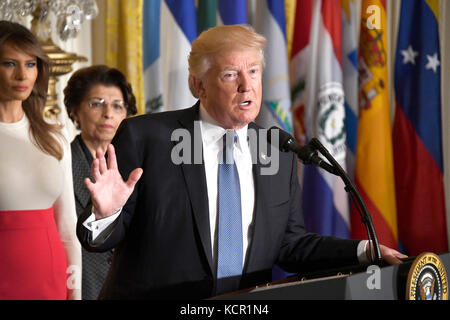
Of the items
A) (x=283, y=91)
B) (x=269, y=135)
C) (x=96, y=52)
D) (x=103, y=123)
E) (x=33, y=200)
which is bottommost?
(x=33, y=200)

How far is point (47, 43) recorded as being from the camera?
149 inches

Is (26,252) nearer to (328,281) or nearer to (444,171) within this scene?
(328,281)

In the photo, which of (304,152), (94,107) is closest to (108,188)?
(304,152)

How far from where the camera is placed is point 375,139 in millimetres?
4180

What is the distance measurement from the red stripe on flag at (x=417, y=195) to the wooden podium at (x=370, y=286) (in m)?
2.77

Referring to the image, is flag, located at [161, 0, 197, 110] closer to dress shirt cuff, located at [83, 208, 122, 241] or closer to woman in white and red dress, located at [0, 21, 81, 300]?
woman in white and red dress, located at [0, 21, 81, 300]

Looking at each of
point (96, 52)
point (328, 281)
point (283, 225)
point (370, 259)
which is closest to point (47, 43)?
point (96, 52)

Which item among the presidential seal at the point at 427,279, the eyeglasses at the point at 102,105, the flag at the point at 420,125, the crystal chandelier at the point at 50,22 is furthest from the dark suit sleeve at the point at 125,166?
the flag at the point at 420,125

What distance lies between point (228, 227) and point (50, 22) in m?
2.36

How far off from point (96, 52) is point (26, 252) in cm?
298

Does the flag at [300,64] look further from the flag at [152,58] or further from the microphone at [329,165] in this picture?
the microphone at [329,165]

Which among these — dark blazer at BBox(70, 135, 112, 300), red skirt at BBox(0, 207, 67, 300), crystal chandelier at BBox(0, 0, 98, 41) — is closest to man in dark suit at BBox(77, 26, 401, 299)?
red skirt at BBox(0, 207, 67, 300)

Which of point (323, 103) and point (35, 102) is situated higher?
point (323, 103)

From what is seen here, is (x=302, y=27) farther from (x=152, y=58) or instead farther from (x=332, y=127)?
(x=152, y=58)
